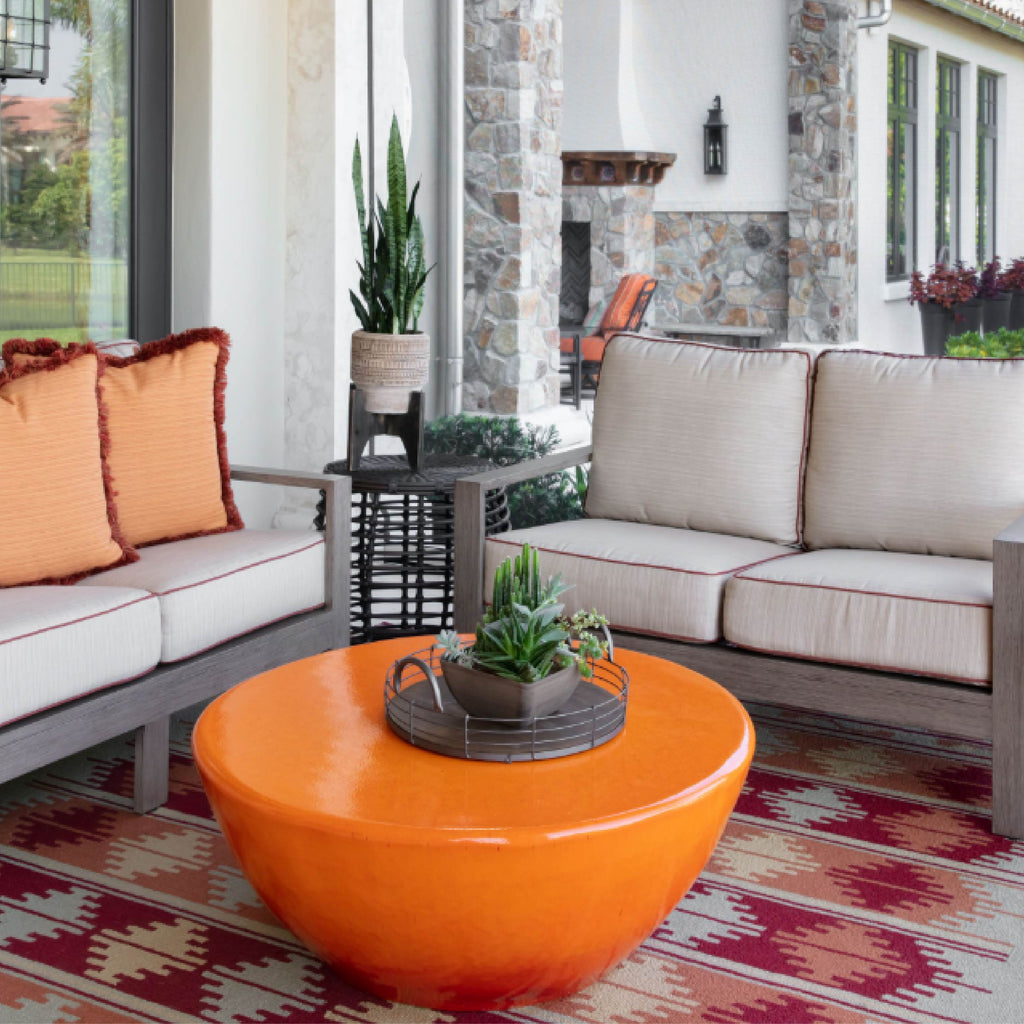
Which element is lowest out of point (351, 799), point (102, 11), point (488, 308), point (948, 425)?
point (351, 799)

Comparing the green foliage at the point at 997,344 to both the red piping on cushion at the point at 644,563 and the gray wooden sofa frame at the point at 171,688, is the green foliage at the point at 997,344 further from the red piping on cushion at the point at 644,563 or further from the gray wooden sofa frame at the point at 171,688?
the gray wooden sofa frame at the point at 171,688

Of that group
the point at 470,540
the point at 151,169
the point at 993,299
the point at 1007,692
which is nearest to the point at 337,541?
the point at 470,540

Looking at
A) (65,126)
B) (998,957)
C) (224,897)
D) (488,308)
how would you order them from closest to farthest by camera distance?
(998,957) < (224,897) < (65,126) < (488,308)

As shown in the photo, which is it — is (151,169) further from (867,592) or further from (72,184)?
(867,592)

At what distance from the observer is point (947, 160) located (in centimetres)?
1373

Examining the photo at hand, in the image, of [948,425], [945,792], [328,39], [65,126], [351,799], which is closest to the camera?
[351,799]

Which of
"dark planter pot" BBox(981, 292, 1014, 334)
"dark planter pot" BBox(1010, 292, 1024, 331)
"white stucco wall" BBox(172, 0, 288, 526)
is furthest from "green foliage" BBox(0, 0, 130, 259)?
"dark planter pot" BBox(1010, 292, 1024, 331)

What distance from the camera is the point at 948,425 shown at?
10.7 feet

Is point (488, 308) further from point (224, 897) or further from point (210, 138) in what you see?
point (224, 897)

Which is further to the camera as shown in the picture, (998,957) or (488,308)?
(488,308)

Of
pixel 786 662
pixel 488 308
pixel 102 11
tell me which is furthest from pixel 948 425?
pixel 488 308

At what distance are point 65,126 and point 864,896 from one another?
3269 millimetres

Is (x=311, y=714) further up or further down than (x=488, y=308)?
further down

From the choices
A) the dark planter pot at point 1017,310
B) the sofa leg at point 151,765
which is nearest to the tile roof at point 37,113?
the sofa leg at point 151,765
